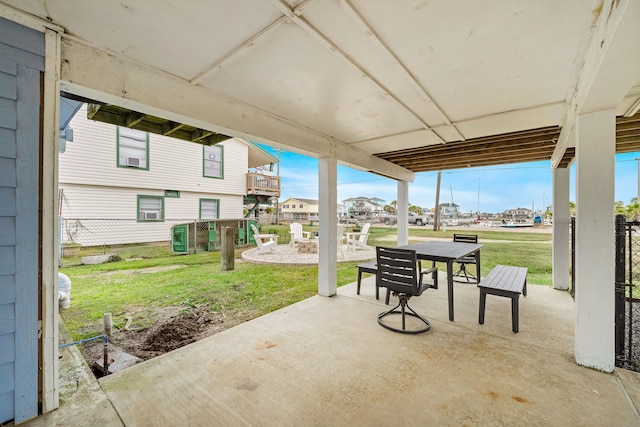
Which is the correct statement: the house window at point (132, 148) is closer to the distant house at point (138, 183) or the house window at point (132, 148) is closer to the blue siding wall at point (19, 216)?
the distant house at point (138, 183)

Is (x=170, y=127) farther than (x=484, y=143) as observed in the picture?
No

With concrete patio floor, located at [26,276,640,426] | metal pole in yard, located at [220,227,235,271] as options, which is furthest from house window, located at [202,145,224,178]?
concrete patio floor, located at [26,276,640,426]

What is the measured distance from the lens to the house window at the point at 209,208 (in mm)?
11072

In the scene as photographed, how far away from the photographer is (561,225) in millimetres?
4859

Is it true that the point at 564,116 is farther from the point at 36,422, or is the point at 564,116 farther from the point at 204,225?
the point at 204,225

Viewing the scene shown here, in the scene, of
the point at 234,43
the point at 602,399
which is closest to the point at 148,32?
the point at 234,43

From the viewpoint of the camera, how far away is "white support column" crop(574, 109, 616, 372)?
2.33 m

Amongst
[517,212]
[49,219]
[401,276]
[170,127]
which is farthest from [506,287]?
[517,212]

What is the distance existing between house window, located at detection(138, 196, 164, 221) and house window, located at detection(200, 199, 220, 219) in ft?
4.91

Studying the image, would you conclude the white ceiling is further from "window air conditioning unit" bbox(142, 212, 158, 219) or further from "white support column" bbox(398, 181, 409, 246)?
"window air conditioning unit" bbox(142, 212, 158, 219)

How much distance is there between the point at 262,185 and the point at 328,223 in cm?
887

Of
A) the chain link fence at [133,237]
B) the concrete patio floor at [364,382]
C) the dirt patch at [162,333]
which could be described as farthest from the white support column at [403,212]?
the chain link fence at [133,237]

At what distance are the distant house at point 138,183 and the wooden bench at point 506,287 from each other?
8.73 m

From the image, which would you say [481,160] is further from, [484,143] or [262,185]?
[262,185]
